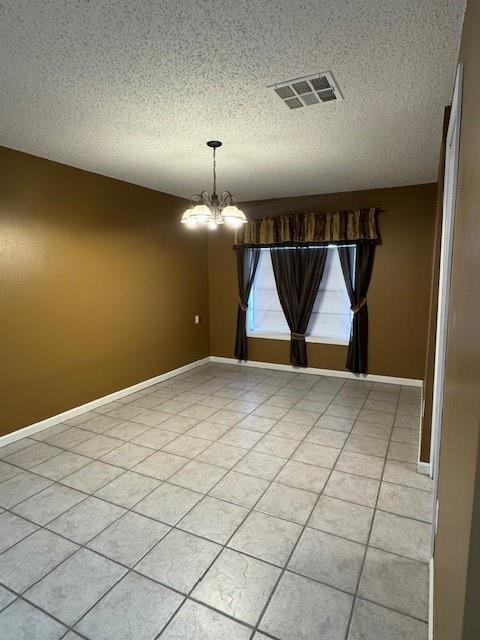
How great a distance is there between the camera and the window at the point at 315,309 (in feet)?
16.8

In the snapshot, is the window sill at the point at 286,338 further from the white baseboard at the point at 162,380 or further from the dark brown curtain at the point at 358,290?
the white baseboard at the point at 162,380

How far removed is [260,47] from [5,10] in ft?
3.67

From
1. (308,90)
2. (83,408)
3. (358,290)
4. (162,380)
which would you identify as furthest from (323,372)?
(308,90)

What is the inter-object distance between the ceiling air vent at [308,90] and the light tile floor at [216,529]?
8.61 feet

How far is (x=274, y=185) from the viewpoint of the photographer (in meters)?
4.53

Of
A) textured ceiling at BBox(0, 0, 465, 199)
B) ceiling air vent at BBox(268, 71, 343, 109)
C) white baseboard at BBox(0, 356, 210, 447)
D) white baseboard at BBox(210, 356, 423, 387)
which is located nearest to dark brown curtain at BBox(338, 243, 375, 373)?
white baseboard at BBox(210, 356, 423, 387)

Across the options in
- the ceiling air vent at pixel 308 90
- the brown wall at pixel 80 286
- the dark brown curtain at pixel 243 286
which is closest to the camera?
the ceiling air vent at pixel 308 90

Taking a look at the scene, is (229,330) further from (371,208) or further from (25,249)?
(25,249)

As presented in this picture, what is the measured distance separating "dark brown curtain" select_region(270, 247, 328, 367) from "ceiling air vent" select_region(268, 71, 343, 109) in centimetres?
A: 283

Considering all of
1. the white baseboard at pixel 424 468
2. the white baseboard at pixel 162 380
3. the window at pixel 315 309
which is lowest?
the white baseboard at pixel 424 468

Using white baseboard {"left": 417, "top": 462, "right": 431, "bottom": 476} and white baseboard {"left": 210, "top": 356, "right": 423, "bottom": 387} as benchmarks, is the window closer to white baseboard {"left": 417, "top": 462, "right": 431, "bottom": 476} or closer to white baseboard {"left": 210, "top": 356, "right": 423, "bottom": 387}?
white baseboard {"left": 210, "top": 356, "right": 423, "bottom": 387}

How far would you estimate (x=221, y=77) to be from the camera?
79.5 inches

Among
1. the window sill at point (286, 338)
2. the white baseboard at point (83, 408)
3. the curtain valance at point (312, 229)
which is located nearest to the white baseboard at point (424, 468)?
the window sill at point (286, 338)

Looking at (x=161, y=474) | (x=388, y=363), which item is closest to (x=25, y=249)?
(x=161, y=474)
